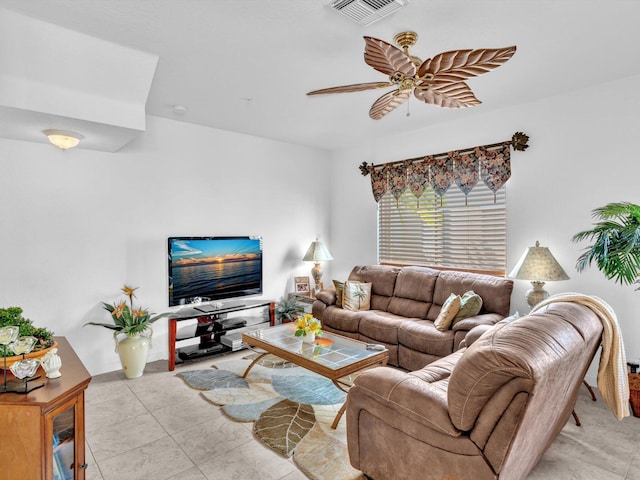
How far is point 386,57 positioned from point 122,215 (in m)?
3.18

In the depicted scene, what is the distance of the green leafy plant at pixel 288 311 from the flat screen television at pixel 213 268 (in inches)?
14.5

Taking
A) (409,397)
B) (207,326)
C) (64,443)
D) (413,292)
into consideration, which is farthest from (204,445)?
(413,292)

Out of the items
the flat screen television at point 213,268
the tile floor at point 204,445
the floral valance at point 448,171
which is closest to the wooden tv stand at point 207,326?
the flat screen television at point 213,268

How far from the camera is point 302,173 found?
5.54 meters

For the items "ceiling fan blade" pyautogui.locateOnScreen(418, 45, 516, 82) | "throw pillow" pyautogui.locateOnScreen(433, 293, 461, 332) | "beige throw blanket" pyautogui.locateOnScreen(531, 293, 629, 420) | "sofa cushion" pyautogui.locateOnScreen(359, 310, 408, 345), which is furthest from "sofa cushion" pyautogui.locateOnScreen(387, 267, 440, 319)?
"ceiling fan blade" pyautogui.locateOnScreen(418, 45, 516, 82)

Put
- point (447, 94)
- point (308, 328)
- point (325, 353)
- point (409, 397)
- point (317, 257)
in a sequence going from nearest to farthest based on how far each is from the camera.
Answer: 1. point (409, 397)
2. point (447, 94)
3. point (325, 353)
4. point (308, 328)
5. point (317, 257)

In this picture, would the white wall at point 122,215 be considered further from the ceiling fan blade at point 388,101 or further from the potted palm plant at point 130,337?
the ceiling fan blade at point 388,101

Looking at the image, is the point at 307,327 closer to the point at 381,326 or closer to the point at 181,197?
the point at 381,326

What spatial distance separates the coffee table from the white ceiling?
2277mm

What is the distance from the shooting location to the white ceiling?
219 cm

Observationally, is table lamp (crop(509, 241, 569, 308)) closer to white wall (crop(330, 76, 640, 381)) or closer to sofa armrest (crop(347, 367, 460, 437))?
white wall (crop(330, 76, 640, 381))

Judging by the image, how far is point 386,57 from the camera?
199cm

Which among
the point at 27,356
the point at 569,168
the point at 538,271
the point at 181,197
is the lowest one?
the point at 27,356

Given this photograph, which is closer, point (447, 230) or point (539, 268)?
point (539, 268)
